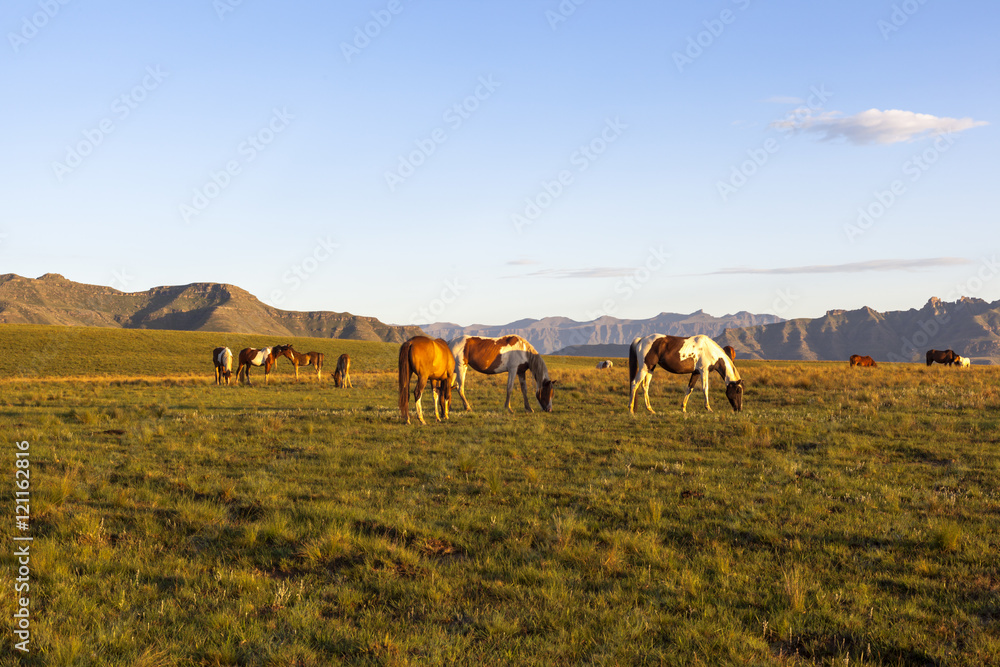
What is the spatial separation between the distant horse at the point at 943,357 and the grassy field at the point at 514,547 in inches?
2085

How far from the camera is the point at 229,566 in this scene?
20.6 ft

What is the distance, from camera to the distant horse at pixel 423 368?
16.1 m

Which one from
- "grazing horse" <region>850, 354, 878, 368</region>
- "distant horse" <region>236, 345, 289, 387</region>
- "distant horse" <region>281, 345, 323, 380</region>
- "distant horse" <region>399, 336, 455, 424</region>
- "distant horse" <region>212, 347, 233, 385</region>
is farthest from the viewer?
"grazing horse" <region>850, 354, 878, 368</region>

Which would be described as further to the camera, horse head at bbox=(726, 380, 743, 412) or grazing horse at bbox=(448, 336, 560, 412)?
grazing horse at bbox=(448, 336, 560, 412)

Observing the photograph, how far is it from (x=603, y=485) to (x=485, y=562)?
363 cm

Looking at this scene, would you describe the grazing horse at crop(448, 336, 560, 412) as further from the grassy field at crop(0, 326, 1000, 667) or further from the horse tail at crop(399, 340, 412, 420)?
the grassy field at crop(0, 326, 1000, 667)

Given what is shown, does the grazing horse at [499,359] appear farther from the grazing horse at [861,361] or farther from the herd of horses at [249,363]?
the grazing horse at [861,361]

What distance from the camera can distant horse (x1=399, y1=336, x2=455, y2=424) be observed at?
16094mm

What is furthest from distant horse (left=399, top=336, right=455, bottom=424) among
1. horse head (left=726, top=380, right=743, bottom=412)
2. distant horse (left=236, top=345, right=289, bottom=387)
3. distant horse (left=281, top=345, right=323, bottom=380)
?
distant horse (left=281, top=345, right=323, bottom=380)

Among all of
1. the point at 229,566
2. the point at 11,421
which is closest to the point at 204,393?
the point at 11,421

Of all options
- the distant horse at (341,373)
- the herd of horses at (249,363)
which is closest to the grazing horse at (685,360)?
the herd of horses at (249,363)

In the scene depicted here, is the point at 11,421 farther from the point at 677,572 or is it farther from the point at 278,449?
the point at 677,572

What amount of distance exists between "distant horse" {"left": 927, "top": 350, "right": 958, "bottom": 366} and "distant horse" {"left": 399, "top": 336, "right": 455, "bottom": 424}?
5755cm

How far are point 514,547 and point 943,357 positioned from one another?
6763 cm
